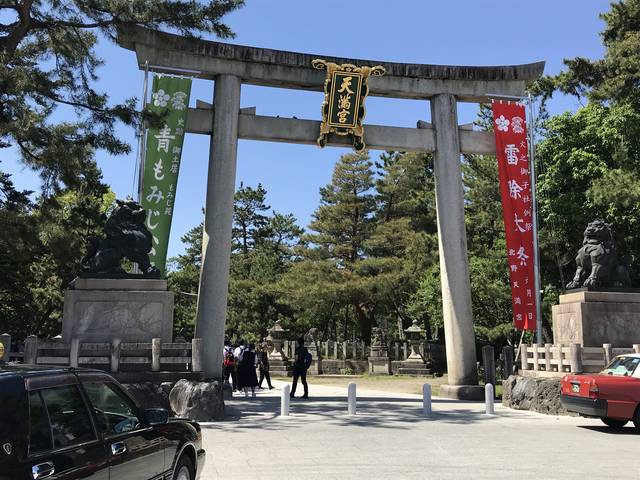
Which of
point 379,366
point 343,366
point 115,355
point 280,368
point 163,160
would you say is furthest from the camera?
point 343,366

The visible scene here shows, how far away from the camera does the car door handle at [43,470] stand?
2.97m

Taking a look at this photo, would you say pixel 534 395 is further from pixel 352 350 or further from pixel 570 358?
pixel 352 350

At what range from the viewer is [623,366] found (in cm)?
1052

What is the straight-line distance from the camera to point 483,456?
7902 mm

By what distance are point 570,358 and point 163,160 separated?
11764 mm

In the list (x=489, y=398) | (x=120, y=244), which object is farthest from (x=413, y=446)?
(x=120, y=244)

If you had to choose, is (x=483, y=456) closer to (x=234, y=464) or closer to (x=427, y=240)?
(x=234, y=464)

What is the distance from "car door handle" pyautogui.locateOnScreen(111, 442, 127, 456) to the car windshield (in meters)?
9.36

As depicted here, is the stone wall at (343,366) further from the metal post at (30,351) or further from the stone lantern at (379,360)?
the metal post at (30,351)

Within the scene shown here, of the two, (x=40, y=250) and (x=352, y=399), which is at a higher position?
(x=40, y=250)

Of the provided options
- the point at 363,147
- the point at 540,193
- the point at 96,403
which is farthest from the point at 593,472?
the point at 540,193

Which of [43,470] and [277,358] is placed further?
[277,358]

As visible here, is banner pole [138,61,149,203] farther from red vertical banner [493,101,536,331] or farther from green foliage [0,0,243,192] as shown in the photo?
red vertical banner [493,101,536,331]

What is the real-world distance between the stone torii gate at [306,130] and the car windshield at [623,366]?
20.0 ft
